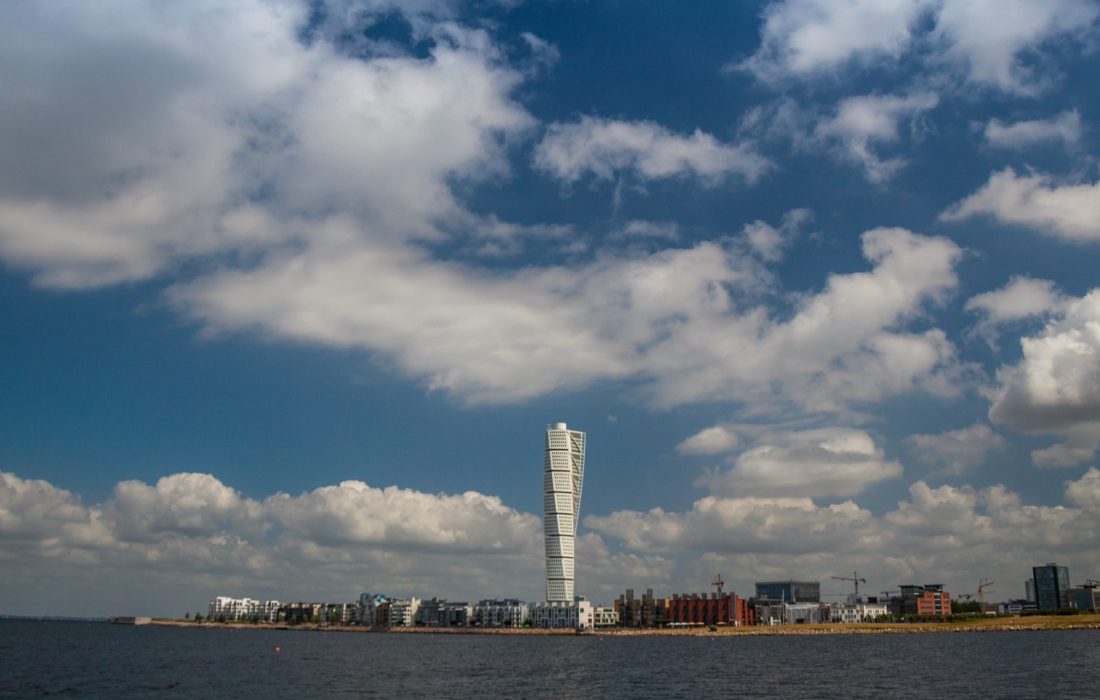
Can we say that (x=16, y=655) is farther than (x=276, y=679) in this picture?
Yes

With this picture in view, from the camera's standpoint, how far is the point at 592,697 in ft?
275

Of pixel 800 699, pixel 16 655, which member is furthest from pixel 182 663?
pixel 800 699

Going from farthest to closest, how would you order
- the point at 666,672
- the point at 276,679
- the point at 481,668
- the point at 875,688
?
the point at 481,668, the point at 666,672, the point at 276,679, the point at 875,688

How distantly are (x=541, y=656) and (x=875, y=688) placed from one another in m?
80.5

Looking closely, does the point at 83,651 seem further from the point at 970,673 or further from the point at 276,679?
the point at 970,673

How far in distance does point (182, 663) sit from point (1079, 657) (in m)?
131

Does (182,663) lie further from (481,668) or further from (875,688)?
(875,688)

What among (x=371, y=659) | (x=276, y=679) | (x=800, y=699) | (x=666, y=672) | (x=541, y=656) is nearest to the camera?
(x=800, y=699)

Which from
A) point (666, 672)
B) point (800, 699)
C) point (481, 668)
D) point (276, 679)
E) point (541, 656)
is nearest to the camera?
point (800, 699)

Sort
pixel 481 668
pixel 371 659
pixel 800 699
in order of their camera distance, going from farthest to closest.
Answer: pixel 371 659
pixel 481 668
pixel 800 699

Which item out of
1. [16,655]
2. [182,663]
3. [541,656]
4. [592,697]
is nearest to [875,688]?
[592,697]

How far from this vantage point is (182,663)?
128m

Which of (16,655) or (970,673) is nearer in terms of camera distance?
(970,673)

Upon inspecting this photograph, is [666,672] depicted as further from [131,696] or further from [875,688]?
[131,696]
